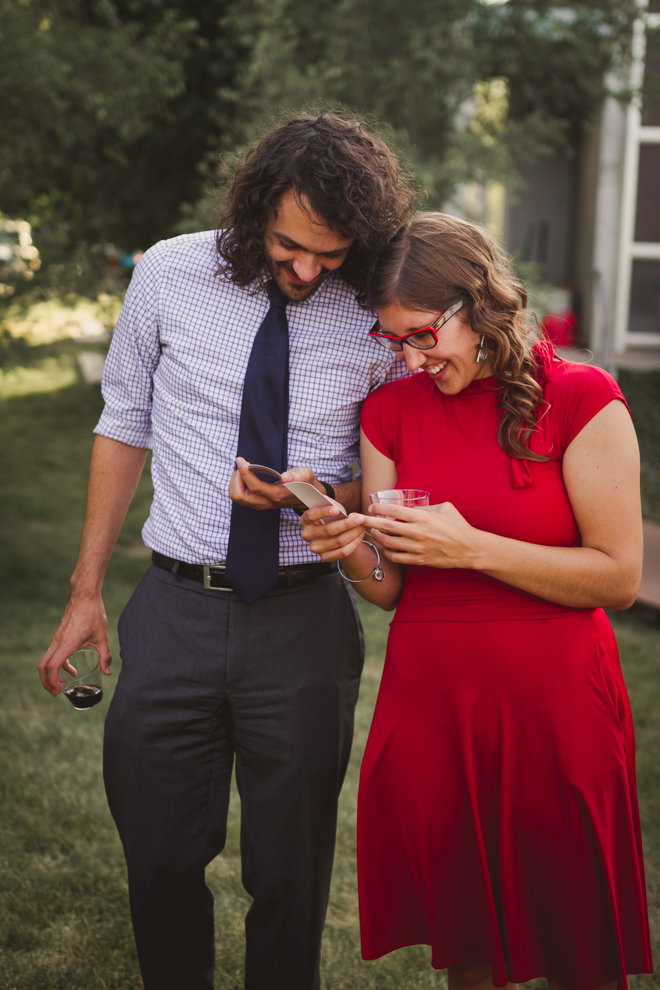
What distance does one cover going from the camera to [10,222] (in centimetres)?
602

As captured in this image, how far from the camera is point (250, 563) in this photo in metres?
2.12

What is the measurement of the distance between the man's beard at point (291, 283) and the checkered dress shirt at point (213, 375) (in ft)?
0.16

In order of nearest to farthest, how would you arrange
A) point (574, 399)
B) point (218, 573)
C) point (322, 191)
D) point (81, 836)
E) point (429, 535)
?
1. point (429, 535)
2. point (574, 399)
3. point (322, 191)
4. point (218, 573)
5. point (81, 836)

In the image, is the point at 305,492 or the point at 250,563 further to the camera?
the point at 250,563

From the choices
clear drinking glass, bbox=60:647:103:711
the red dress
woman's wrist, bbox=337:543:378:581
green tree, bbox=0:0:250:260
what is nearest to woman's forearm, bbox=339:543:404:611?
woman's wrist, bbox=337:543:378:581

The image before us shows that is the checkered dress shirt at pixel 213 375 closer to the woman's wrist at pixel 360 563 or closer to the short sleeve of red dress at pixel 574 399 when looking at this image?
the woman's wrist at pixel 360 563

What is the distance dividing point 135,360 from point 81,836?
2283mm

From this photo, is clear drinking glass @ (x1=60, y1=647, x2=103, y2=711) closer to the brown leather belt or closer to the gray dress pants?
the gray dress pants

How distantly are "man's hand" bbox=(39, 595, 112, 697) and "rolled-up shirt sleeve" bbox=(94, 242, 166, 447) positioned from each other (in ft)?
1.57

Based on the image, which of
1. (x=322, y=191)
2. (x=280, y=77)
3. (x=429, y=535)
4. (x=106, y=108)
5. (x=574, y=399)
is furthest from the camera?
(x=280, y=77)

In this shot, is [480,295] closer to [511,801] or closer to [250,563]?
[250,563]

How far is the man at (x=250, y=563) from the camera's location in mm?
2129

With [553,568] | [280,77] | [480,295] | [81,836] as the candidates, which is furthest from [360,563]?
[280,77]

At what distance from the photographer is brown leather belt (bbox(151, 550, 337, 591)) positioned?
2160 mm
